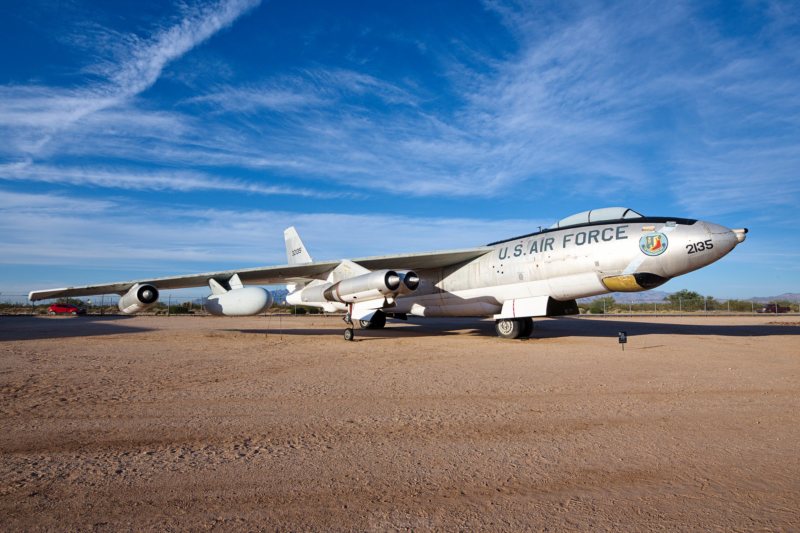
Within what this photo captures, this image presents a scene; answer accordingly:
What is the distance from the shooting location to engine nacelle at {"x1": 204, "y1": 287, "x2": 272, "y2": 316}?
14633mm

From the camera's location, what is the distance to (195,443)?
4.04m

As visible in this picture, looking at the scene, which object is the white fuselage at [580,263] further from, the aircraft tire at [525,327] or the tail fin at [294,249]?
the tail fin at [294,249]

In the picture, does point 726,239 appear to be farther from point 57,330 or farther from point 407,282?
point 57,330

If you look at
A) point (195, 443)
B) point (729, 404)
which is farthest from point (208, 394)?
point (729, 404)

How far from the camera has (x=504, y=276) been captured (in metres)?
14.8

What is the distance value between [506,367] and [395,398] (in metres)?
3.35

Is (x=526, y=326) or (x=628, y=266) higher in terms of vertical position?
(x=628, y=266)

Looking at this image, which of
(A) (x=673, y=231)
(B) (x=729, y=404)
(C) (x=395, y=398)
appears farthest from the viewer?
(A) (x=673, y=231)

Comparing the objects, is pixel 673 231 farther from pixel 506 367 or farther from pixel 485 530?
pixel 485 530

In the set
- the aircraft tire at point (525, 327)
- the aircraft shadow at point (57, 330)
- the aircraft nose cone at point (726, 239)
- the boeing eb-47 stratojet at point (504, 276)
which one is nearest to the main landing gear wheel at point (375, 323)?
the boeing eb-47 stratojet at point (504, 276)

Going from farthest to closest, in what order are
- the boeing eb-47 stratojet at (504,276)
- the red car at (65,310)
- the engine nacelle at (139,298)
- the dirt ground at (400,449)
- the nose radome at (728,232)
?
the red car at (65,310), the engine nacelle at (139,298), the boeing eb-47 stratojet at (504,276), the nose radome at (728,232), the dirt ground at (400,449)

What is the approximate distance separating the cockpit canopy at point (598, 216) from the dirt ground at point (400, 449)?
5992 mm

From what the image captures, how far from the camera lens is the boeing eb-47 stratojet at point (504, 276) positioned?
39.2ft

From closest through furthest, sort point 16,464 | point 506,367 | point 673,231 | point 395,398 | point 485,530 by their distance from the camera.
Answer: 1. point 485,530
2. point 16,464
3. point 395,398
4. point 506,367
5. point 673,231
